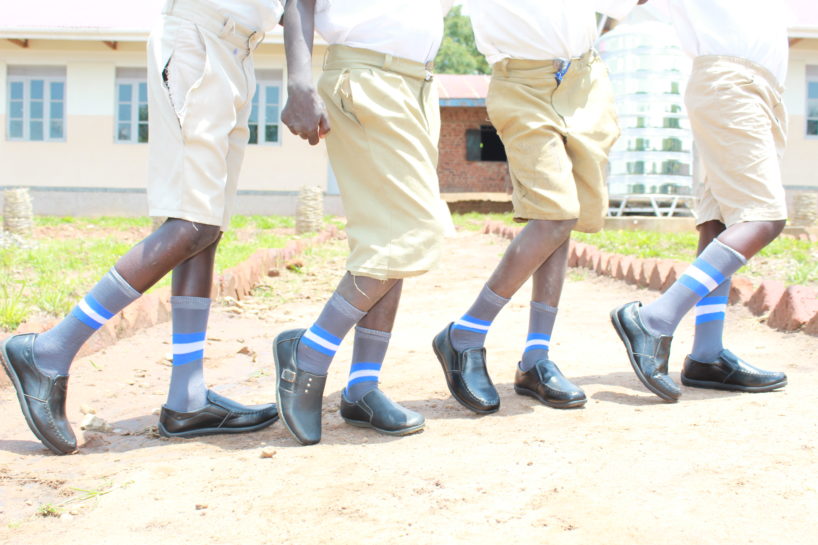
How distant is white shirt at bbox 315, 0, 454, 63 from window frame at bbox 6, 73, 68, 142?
15.6m

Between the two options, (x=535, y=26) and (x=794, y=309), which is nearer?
(x=535, y=26)

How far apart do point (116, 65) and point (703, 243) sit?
602 inches

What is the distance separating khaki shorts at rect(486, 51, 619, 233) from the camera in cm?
281

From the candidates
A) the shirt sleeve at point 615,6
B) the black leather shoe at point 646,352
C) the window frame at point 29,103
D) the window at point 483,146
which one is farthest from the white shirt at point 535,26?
the window at point 483,146

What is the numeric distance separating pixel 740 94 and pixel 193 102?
71.9 inches

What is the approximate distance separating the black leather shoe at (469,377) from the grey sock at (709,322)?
0.87 metres

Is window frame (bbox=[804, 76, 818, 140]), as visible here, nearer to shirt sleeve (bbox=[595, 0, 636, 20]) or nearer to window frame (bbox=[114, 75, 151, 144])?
window frame (bbox=[114, 75, 151, 144])

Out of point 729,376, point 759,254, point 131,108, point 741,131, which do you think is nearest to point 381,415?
point 729,376

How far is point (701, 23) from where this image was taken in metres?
2.94

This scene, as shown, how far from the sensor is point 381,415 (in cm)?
256

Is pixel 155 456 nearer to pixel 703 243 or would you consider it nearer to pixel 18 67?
pixel 703 243

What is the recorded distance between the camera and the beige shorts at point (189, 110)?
2.41 meters

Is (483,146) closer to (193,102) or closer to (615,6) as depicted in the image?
(615,6)

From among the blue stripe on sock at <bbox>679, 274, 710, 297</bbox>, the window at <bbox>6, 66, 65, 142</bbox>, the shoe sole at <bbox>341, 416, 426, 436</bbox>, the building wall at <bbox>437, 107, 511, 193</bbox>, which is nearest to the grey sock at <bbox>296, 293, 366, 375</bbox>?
the shoe sole at <bbox>341, 416, 426, 436</bbox>
